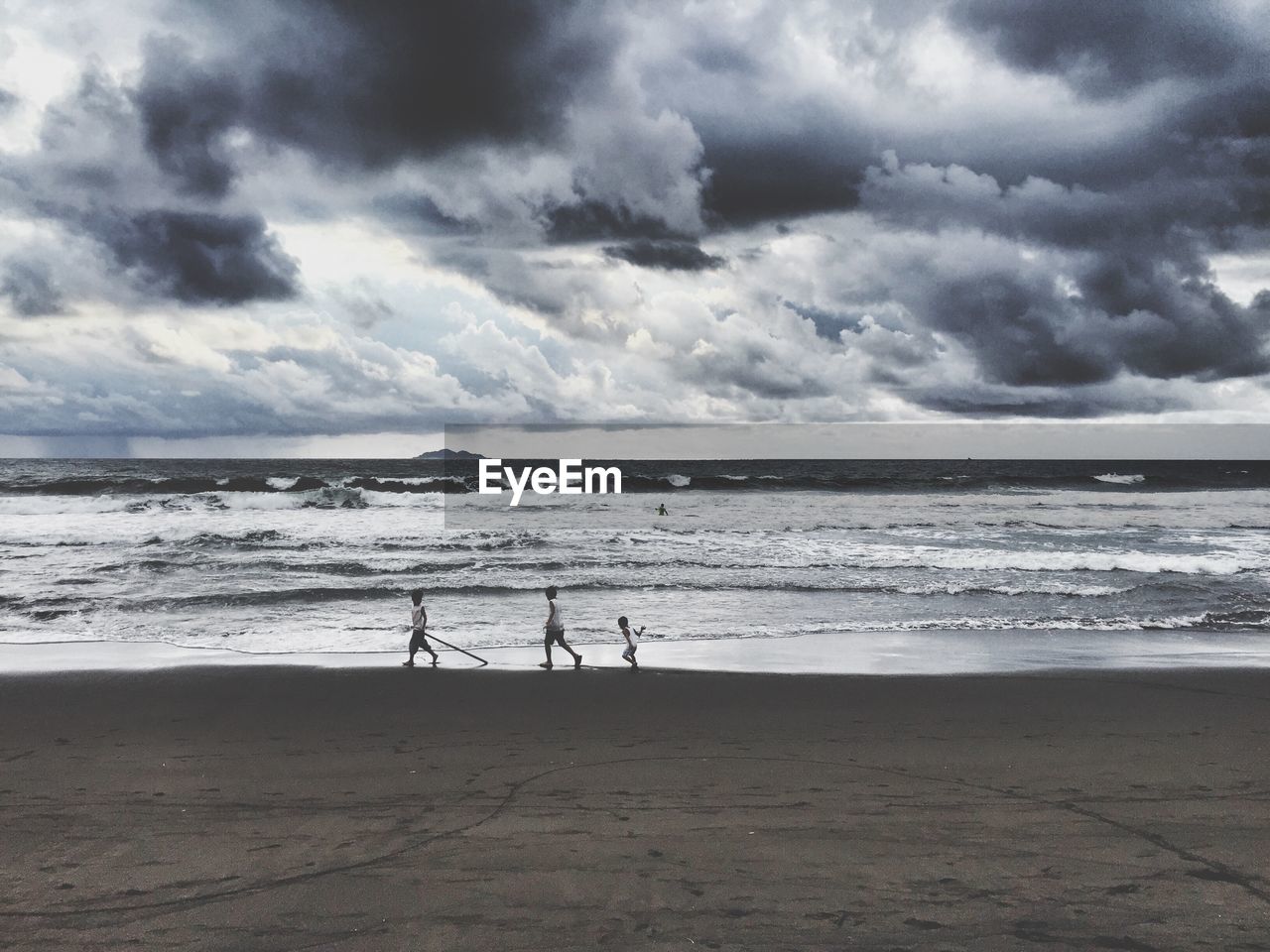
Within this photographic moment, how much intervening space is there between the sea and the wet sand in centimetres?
490

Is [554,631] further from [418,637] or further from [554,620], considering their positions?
[418,637]

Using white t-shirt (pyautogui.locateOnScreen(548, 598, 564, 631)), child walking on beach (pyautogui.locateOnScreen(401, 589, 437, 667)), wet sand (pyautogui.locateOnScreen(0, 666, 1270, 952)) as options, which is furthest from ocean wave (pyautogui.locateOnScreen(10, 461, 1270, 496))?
wet sand (pyautogui.locateOnScreen(0, 666, 1270, 952))

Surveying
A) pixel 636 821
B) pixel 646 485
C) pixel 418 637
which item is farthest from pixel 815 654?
pixel 646 485

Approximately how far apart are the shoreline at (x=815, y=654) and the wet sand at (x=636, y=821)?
2.05m

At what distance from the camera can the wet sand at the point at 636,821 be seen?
15.6ft

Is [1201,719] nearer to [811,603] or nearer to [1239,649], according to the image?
[1239,649]

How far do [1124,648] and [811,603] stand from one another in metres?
6.40

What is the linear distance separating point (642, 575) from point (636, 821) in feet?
54.9

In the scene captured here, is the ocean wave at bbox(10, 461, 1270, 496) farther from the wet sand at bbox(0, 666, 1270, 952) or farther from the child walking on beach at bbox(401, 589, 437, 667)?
the wet sand at bbox(0, 666, 1270, 952)

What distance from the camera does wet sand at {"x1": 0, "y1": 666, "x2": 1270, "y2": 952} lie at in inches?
187

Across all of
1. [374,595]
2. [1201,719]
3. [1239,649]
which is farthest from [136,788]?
[1239,649]

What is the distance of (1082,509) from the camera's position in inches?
1893

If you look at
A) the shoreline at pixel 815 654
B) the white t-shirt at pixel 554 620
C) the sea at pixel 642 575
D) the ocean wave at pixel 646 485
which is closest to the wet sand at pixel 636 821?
the shoreline at pixel 815 654

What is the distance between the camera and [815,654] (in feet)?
45.6
